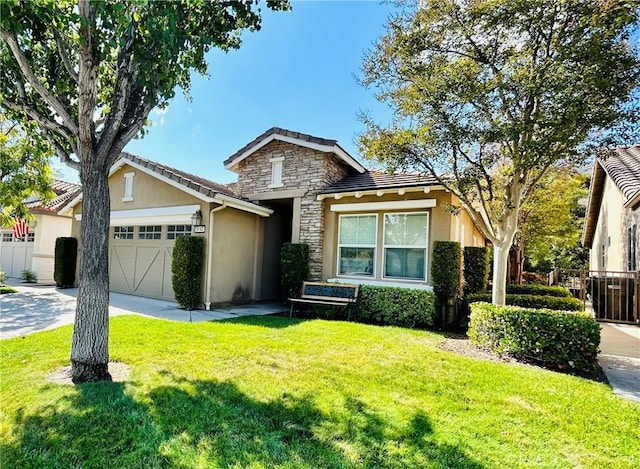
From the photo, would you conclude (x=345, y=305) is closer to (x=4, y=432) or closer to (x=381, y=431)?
(x=381, y=431)

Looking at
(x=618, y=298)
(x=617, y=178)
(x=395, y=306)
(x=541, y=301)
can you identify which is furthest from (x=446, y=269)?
(x=617, y=178)

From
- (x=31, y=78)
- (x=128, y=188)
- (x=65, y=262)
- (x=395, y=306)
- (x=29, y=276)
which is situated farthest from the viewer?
(x=29, y=276)

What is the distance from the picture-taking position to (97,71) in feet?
15.3

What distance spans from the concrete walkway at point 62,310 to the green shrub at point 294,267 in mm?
876

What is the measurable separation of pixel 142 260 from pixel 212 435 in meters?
10.7

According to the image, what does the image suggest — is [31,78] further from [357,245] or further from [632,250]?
[632,250]

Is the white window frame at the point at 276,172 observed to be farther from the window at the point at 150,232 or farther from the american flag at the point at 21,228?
the american flag at the point at 21,228

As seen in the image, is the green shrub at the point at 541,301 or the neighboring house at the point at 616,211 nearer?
the green shrub at the point at 541,301

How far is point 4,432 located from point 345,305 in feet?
24.2

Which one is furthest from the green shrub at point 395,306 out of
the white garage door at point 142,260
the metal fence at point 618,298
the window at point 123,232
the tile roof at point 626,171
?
the window at point 123,232

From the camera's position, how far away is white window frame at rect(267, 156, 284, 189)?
1236 cm

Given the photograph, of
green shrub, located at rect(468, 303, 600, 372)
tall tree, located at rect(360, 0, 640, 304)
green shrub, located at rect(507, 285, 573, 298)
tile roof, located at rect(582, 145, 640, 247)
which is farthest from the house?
tile roof, located at rect(582, 145, 640, 247)

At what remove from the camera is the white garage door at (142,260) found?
1180cm

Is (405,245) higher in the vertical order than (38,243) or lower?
higher
